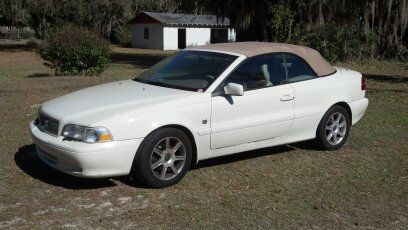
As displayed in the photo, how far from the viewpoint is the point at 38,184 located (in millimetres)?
5461

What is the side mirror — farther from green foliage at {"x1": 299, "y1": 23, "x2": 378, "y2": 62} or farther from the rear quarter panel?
green foliage at {"x1": 299, "y1": 23, "x2": 378, "y2": 62}

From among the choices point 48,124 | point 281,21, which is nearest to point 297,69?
point 48,124

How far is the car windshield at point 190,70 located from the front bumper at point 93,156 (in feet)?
3.69

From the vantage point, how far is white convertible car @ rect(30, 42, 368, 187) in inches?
200

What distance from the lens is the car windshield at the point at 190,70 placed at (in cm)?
590

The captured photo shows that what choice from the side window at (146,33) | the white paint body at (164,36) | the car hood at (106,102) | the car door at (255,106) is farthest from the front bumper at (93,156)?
the side window at (146,33)

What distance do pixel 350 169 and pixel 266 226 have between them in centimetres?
213

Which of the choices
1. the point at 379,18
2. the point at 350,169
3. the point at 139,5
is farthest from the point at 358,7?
the point at 139,5

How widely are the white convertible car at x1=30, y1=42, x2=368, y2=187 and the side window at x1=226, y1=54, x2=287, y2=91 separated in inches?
0.6

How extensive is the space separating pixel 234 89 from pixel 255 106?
0.49 meters

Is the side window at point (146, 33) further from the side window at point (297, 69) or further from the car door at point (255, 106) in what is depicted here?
the car door at point (255, 106)

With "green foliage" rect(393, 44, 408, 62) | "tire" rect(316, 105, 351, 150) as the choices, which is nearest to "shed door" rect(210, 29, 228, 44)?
"green foliage" rect(393, 44, 408, 62)

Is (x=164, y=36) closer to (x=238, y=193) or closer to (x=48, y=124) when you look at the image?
(x=48, y=124)

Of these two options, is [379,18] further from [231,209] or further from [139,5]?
[139,5]
